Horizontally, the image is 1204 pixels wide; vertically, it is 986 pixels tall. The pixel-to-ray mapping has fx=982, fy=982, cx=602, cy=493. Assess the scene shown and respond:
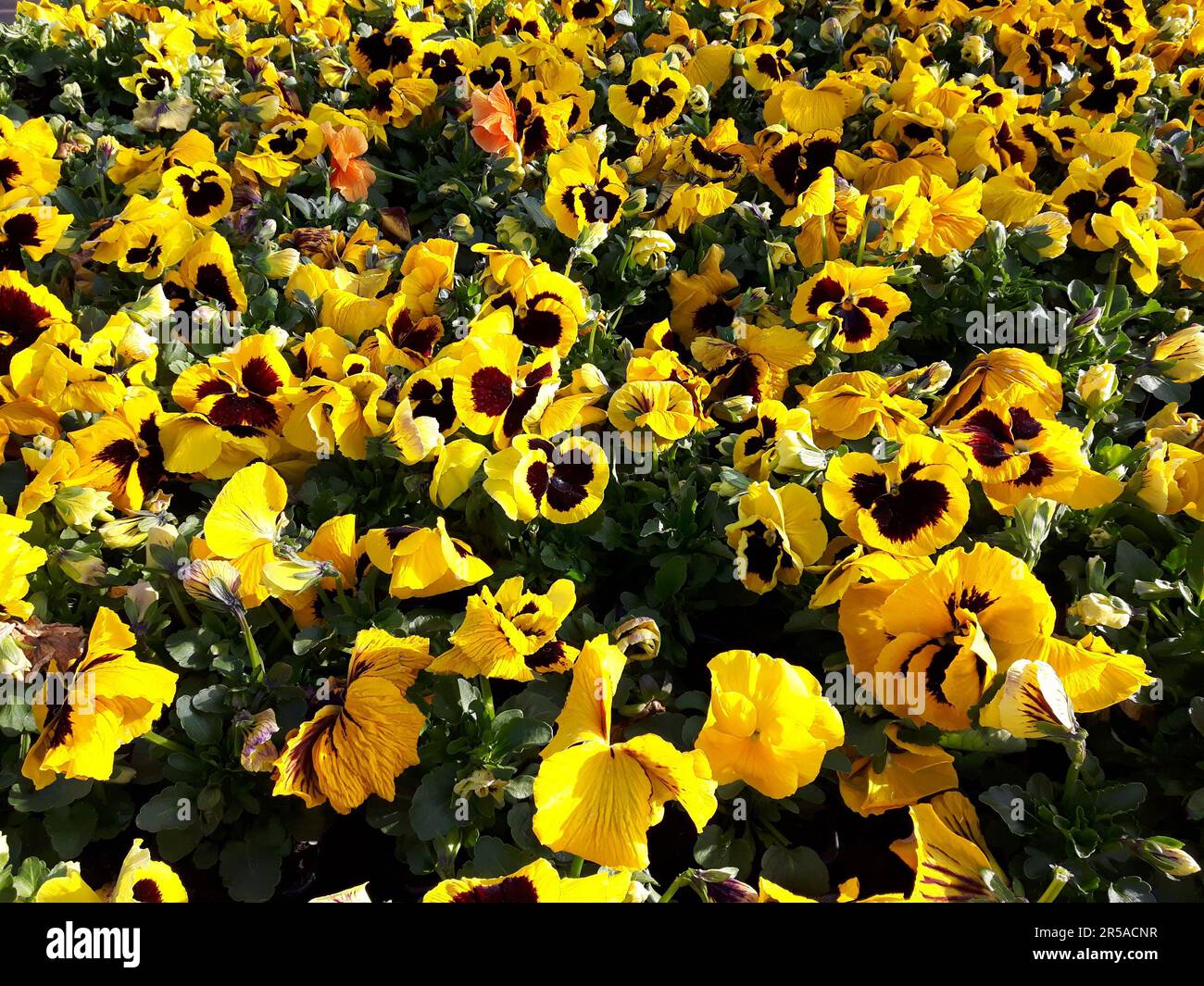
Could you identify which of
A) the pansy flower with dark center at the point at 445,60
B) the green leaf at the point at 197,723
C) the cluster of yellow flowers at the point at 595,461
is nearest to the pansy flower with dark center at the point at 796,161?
the cluster of yellow flowers at the point at 595,461

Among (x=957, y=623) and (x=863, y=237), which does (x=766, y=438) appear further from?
(x=863, y=237)

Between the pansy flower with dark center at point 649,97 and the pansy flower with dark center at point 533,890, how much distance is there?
2147 millimetres

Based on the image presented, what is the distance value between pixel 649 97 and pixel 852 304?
1059mm

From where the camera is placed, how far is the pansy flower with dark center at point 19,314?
6.19 ft

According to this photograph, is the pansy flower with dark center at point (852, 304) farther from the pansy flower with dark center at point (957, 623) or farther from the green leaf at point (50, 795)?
the green leaf at point (50, 795)

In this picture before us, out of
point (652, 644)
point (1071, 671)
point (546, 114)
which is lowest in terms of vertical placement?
point (652, 644)

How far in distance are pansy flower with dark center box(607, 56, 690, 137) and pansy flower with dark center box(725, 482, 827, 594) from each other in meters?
1.52

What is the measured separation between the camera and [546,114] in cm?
259

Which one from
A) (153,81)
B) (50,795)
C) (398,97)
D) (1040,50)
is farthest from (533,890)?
(1040,50)

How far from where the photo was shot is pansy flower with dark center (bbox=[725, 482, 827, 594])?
4.95 ft

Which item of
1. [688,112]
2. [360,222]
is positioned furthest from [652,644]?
[688,112]

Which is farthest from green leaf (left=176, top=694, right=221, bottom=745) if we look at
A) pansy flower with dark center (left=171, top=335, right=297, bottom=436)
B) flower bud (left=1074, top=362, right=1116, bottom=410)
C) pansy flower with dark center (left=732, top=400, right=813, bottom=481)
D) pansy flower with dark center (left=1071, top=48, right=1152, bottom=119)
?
pansy flower with dark center (left=1071, top=48, right=1152, bottom=119)
